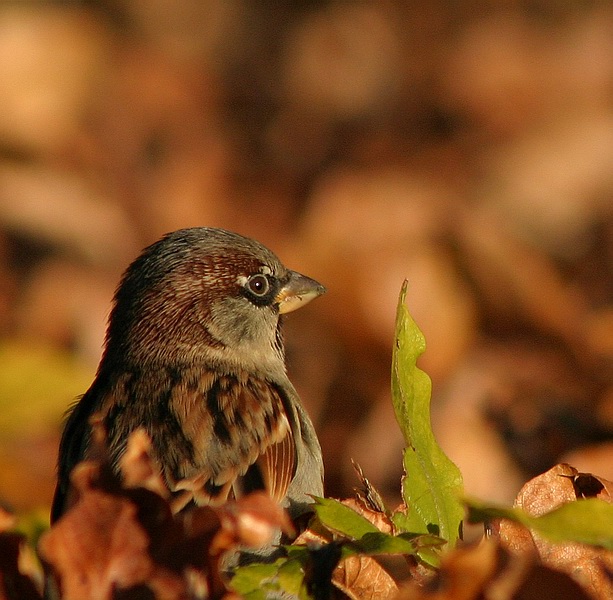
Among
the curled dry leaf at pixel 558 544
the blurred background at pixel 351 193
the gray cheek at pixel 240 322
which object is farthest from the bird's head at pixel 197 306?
the curled dry leaf at pixel 558 544

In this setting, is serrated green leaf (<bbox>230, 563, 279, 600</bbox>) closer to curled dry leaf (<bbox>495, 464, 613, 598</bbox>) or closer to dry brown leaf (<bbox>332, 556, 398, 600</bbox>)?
dry brown leaf (<bbox>332, 556, 398, 600</bbox>)

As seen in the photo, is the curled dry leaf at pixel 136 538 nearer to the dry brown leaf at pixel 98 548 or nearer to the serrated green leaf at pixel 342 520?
the dry brown leaf at pixel 98 548

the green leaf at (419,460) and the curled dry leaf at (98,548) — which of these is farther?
the green leaf at (419,460)

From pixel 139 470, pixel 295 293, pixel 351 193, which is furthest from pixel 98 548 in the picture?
pixel 351 193

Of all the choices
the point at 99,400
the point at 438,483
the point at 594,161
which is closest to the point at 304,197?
the point at 594,161

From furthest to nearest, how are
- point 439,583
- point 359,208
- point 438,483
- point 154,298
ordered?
point 359,208 < point 154,298 < point 438,483 < point 439,583

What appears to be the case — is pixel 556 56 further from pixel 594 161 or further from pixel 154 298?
pixel 154 298

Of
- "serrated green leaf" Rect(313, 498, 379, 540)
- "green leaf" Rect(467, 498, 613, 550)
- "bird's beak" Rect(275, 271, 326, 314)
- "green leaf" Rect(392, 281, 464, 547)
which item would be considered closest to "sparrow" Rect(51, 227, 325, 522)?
"bird's beak" Rect(275, 271, 326, 314)
